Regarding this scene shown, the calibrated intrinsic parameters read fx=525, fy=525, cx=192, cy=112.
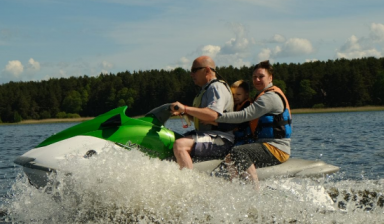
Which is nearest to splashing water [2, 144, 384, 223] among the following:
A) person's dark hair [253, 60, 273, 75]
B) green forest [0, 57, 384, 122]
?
person's dark hair [253, 60, 273, 75]

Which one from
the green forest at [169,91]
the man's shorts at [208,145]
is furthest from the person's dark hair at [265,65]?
the green forest at [169,91]

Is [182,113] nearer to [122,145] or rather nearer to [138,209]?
[122,145]

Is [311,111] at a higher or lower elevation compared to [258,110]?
lower

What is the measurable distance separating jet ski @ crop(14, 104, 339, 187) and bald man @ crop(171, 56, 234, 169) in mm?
187

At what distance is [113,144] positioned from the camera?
5.66m

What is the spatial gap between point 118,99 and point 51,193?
293 ft

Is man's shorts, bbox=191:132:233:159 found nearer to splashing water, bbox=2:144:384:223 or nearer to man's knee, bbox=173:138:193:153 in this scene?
man's knee, bbox=173:138:193:153

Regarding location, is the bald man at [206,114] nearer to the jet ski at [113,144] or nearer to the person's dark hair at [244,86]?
the jet ski at [113,144]

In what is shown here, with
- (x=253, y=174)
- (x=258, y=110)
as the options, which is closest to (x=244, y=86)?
(x=258, y=110)

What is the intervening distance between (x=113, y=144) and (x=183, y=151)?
2.51 ft

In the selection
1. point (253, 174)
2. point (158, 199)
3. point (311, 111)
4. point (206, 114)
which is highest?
point (206, 114)

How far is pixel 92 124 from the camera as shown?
5852 mm

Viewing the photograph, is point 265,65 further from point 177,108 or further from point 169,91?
point 169,91

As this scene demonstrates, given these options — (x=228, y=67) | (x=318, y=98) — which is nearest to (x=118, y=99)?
(x=228, y=67)
